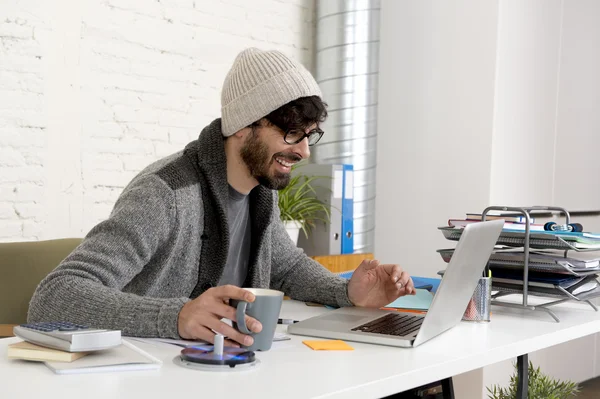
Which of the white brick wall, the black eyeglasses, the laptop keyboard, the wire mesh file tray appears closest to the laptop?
the laptop keyboard

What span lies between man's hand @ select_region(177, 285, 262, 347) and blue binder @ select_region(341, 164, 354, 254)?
1982 millimetres

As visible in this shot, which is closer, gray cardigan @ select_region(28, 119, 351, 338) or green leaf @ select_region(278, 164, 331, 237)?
gray cardigan @ select_region(28, 119, 351, 338)

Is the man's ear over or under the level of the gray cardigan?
over

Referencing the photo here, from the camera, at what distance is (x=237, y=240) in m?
1.93

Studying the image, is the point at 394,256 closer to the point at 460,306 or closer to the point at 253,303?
the point at 460,306

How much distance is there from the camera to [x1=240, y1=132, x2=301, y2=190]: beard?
1813 mm

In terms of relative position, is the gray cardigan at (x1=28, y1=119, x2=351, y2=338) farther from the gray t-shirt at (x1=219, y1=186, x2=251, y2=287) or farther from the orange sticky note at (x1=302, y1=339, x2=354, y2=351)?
the orange sticky note at (x1=302, y1=339, x2=354, y2=351)

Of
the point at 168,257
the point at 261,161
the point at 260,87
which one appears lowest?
the point at 168,257

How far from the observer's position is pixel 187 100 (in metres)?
3.17

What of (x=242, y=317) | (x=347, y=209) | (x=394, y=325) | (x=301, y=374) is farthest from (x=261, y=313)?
(x=347, y=209)

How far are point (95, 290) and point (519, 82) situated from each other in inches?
109

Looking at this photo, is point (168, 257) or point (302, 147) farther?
point (302, 147)

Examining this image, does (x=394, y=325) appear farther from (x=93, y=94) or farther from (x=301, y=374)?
(x=93, y=94)

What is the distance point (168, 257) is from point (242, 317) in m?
0.44
